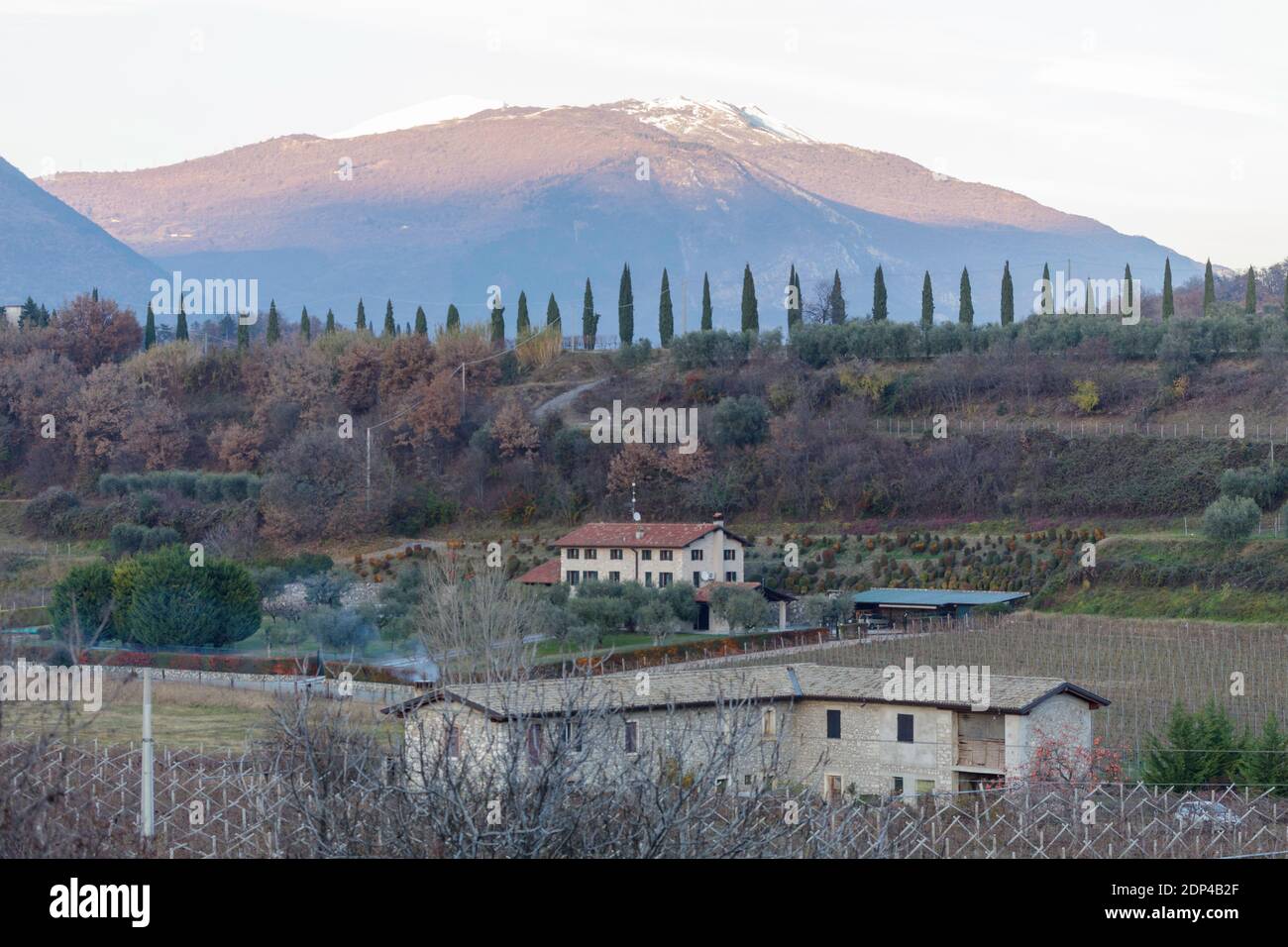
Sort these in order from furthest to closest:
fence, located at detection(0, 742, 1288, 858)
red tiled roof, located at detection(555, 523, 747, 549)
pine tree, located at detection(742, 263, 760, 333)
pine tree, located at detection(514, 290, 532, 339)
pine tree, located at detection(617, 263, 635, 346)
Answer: pine tree, located at detection(514, 290, 532, 339)
pine tree, located at detection(617, 263, 635, 346)
pine tree, located at detection(742, 263, 760, 333)
red tiled roof, located at detection(555, 523, 747, 549)
fence, located at detection(0, 742, 1288, 858)

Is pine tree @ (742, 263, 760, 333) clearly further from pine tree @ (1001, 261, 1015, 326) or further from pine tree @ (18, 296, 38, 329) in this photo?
pine tree @ (18, 296, 38, 329)

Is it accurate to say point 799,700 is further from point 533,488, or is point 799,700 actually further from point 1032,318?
point 1032,318

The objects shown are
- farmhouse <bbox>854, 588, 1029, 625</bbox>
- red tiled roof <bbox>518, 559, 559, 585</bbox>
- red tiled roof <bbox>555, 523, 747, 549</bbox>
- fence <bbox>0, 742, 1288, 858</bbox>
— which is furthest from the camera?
red tiled roof <bbox>518, 559, 559, 585</bbox>

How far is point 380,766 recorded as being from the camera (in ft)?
28.9

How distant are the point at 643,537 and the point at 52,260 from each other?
15561 centimetres

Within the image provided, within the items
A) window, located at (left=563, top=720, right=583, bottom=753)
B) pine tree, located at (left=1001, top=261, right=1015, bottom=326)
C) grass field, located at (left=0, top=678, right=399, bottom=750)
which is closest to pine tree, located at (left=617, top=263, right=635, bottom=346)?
pine tree, located at (left=1001, top=261, right=1015, bottom=326)

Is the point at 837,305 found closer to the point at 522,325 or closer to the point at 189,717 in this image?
the point at 522,325

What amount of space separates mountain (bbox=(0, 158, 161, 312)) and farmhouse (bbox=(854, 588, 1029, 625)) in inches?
5758

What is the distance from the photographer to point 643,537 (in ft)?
157

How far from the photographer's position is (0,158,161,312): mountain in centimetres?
17512

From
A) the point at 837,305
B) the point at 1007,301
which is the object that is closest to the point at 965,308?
the point at 1007,301

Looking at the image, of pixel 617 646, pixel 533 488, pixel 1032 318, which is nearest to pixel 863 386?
pixel 1032 318

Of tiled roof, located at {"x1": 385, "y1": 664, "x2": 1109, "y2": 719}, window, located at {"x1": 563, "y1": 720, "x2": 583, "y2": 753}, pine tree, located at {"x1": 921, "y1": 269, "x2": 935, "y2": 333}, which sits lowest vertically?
tiled roof, located at {"x1": 385, "y1": 664, "x2": 1109, "y2": 719}
